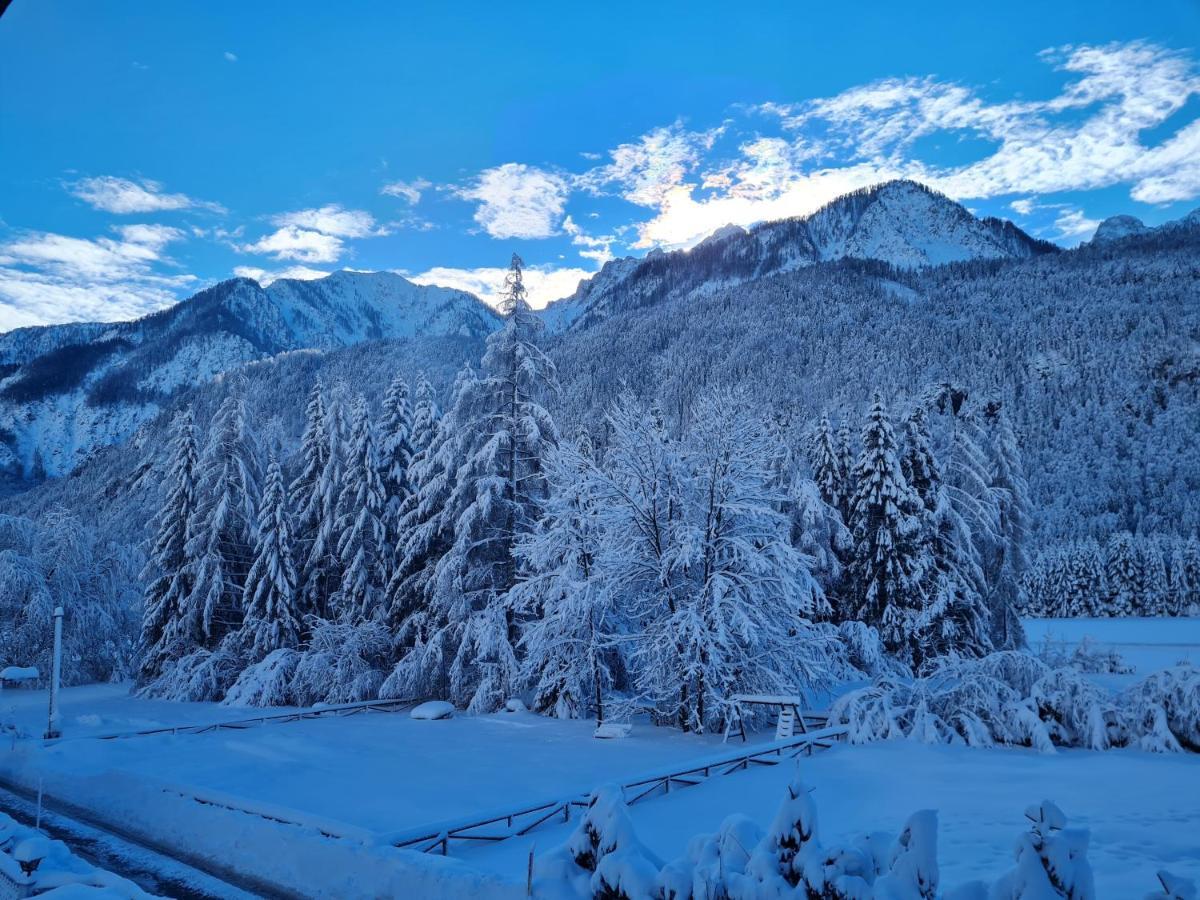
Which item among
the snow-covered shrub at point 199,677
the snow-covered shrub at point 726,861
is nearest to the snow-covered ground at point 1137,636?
the snow-covered shrub at point 726,861

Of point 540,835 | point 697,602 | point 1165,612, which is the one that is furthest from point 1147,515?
point 540,835

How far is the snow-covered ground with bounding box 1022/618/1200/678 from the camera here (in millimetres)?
44188

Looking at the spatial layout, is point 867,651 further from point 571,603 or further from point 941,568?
point 571,603

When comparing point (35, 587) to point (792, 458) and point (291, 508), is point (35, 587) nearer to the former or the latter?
point (291, 508)

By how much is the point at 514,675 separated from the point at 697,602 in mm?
7372

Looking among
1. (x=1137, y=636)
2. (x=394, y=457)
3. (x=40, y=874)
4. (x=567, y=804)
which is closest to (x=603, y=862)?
(x=40, y=874)

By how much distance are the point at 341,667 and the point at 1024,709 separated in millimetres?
21398

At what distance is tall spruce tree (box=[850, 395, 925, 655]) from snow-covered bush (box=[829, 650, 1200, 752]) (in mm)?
10511

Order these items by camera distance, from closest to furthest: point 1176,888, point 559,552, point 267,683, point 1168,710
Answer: point 1176,888
point 1168,710
point 559,552
point 267,683

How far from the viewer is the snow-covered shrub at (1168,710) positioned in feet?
45.3

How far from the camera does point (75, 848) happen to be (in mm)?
9836

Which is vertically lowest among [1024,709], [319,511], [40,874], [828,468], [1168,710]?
[1024,709]

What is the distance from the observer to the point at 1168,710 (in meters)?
14.3

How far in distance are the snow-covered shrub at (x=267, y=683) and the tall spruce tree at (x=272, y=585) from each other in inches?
73.1
